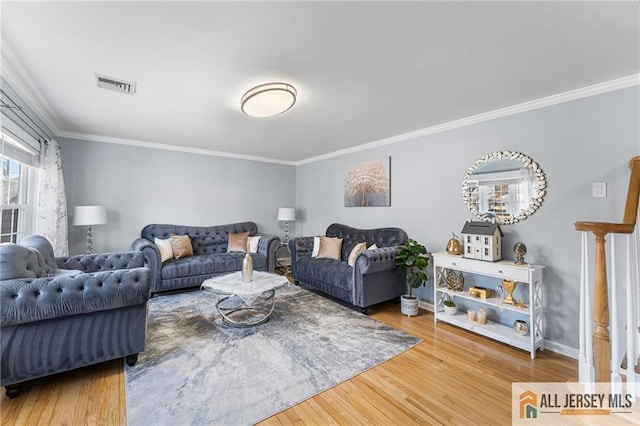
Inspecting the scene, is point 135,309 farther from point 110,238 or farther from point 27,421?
point 110,238

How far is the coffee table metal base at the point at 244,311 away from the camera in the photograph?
2936mm

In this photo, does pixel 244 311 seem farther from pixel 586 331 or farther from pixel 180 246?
pixel 586 331

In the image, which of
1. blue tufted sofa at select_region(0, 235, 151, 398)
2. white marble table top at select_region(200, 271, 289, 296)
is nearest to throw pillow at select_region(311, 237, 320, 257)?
white marble table top at select_region(200, 271, 289, 296)

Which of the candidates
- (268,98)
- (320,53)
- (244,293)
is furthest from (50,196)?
(320,53)

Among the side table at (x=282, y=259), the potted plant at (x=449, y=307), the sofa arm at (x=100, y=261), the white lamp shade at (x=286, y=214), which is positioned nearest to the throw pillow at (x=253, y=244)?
the white lamp shade at (x=286, y=214)

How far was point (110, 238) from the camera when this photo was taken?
4160mm

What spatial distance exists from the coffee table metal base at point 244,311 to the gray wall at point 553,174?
2.01 meters

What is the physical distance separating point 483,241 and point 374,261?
1.13 meters

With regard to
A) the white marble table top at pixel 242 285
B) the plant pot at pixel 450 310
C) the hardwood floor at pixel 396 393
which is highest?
the white marble table top at pixel 242 285

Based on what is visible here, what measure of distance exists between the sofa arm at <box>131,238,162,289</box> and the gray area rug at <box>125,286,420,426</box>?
429 mm

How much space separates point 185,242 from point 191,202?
0.88m

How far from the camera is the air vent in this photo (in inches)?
87.7

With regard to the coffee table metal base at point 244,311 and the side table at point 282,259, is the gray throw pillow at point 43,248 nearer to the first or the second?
the coffee table metal base at point 244,311

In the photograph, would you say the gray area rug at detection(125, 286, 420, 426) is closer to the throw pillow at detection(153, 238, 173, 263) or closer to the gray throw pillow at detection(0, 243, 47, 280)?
the throw pillow at detection(153, 238, 173, 263)
